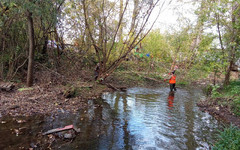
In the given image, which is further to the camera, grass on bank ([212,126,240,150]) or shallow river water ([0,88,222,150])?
shallow river water ([0,88,222,150])

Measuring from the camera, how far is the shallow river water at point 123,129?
4.09 meters

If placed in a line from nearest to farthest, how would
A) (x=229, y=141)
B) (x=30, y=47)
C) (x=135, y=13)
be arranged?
(x=229, y=141) → (x=30, y=47) → (x=135, y=13)

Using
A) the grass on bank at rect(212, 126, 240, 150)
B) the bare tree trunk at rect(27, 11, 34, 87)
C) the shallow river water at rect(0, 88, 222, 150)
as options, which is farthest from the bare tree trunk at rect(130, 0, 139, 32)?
the grass on bank at rect(212, 126, 240, 150)

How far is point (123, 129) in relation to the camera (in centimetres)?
507

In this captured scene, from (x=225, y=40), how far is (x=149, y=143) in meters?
7.73

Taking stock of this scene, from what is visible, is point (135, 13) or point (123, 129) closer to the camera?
point (123, 129)

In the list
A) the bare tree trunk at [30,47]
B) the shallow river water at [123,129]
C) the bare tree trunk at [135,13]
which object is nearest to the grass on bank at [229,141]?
the shallow river water at [123,129]

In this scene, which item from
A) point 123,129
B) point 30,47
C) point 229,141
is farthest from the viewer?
point 30,47

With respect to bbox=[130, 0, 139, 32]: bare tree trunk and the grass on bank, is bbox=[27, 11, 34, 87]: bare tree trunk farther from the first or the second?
the grass on bank

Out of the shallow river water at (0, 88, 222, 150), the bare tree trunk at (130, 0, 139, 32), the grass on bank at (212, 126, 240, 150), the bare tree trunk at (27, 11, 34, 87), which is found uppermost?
the bare tree trunk at (130, 0, 139, 32)

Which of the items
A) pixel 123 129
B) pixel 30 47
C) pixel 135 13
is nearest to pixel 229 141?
pixel 123 129

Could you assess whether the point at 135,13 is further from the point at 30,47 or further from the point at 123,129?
the point at 123,129

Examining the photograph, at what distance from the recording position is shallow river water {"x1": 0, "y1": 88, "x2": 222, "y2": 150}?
409 centimetres

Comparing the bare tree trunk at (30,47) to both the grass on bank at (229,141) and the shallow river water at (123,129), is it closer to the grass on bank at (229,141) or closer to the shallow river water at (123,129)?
the shallow river water at (123,129)
